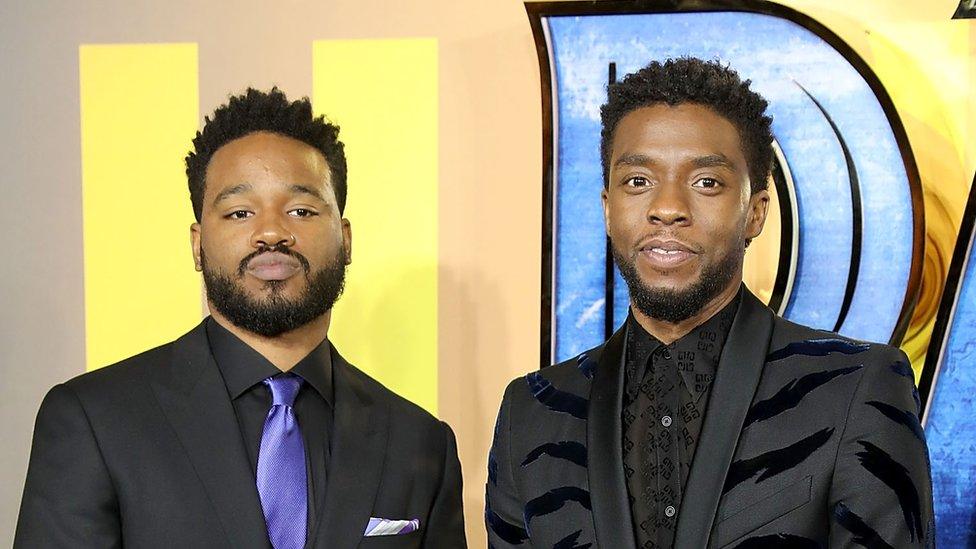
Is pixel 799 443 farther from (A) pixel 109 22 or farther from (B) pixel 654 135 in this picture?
(A) pixel 109 22

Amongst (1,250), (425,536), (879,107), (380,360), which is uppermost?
(879,107)

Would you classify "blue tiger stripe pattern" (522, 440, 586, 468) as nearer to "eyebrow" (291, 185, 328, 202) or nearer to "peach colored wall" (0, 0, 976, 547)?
"eyebrow" (291, 185, 328, 202)

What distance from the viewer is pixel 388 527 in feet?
7.69

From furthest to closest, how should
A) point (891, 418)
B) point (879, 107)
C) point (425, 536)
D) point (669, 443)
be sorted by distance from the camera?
point (879, 107), point (425, 536), point (669, 443), point (891, 418)

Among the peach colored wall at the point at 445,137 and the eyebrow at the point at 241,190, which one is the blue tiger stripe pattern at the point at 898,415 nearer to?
the eyebrow at the point at 241,190

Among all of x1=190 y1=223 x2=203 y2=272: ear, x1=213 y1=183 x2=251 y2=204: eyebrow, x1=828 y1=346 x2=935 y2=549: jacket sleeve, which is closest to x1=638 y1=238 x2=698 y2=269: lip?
x1=828 y1=346 x2=935 y2=549: jacket sleeve

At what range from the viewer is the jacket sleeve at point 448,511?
2.47 m

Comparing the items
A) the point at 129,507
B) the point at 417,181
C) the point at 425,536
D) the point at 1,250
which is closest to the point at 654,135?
the point at 425,536

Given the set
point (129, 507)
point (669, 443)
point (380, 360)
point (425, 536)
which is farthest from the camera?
point (380, 360)

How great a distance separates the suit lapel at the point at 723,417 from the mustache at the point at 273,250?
34.9 inches

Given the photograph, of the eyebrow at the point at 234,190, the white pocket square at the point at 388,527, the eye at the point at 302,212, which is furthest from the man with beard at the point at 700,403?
the eyebrow at the point at 234,190

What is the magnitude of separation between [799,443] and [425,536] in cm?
92

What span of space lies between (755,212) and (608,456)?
0.53 metres

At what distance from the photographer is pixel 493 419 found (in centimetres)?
342
